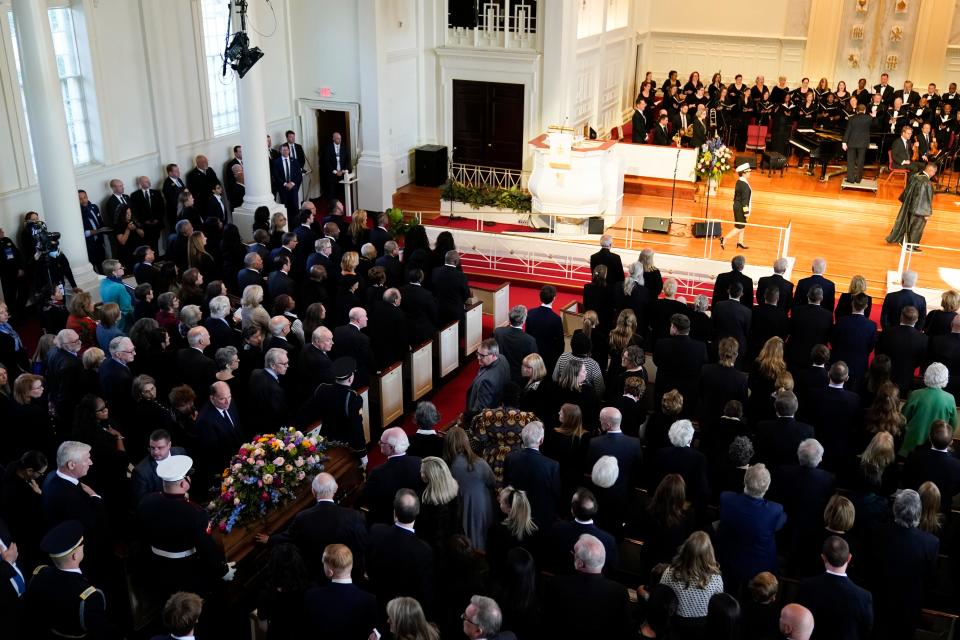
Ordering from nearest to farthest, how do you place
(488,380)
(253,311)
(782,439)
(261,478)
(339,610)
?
(339,610)
(261,478)
(782,439)
(488,380)
(253,311)

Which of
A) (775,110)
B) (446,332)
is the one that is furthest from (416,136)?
(446,332)

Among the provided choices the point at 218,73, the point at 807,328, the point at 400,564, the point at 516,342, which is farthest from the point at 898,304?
the point at 218,73

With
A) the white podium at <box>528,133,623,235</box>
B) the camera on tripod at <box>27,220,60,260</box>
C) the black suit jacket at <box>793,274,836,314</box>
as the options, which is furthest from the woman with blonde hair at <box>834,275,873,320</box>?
the camera on tripod at <box>27,220,60,260</box>

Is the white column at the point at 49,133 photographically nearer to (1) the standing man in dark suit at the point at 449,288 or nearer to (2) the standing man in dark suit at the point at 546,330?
(1) the standing man in dark suit at the point at 449,288

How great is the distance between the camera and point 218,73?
16.5 meters

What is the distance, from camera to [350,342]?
8.94m

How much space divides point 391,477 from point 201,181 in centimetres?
1082

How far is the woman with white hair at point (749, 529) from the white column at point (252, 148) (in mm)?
10868

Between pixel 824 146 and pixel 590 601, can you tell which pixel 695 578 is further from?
pixel 824 146

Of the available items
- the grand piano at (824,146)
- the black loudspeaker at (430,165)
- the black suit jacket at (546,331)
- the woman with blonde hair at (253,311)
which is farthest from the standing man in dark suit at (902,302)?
the black loudspeaker at (430,165)

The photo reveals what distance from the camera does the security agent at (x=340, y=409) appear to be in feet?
25.1

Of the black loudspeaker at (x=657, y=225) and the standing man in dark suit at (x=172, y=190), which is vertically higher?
the standing man in dark suit at (x=172, y=190)

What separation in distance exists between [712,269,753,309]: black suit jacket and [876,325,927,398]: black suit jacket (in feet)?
5.40

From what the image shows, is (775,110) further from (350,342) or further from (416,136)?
(350,342)
